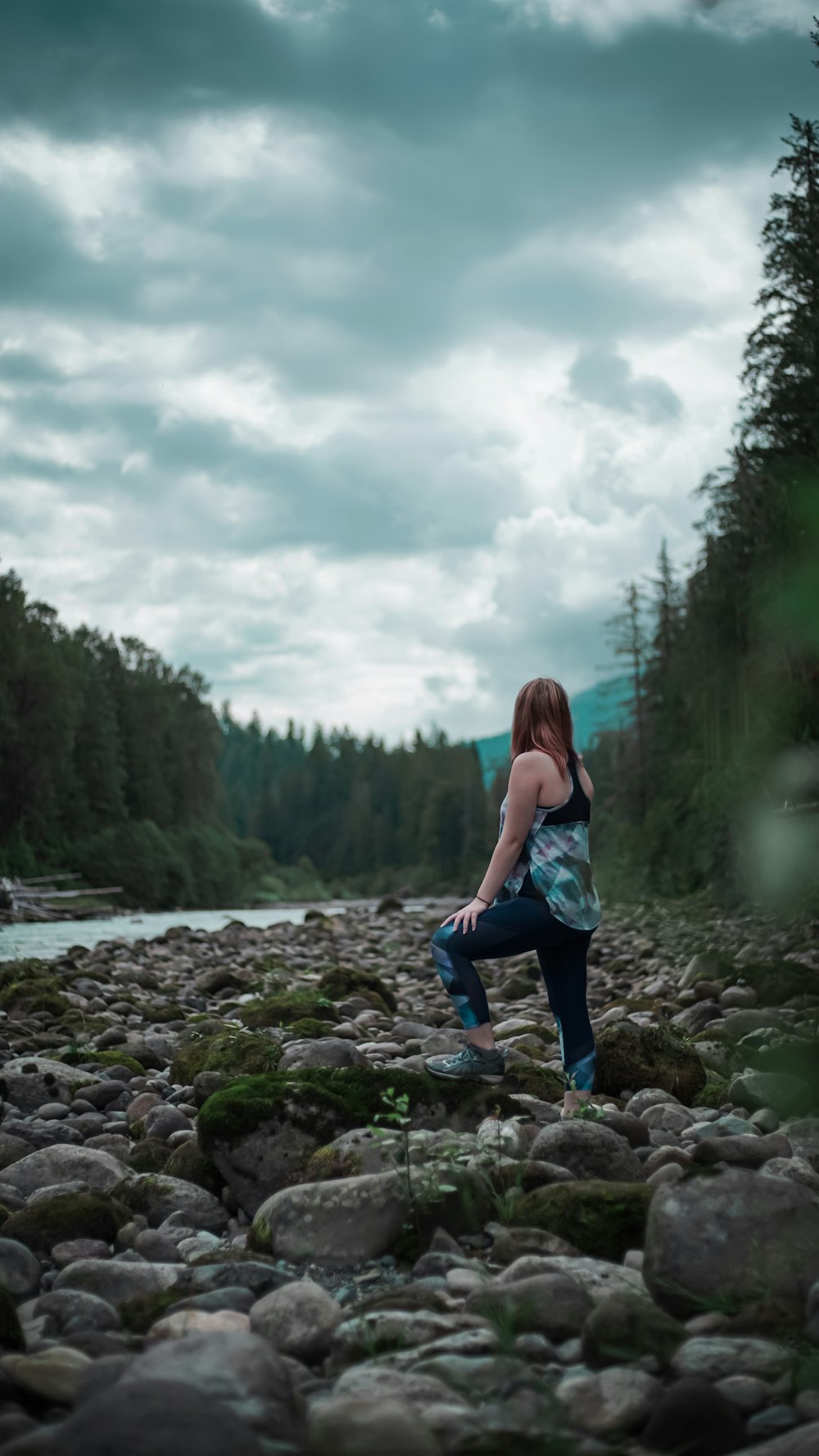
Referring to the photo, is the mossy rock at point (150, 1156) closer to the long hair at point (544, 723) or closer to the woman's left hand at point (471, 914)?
the woman's left hand at point (471, 914)

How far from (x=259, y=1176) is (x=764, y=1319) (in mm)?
2181

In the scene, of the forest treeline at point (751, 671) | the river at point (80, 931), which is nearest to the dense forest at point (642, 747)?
the forest treeline at point (751, 671)

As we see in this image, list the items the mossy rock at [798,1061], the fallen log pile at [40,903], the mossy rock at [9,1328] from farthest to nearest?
the fallen log pile at [40,903] → the mossy rock at [9,1328] → the mossy rock at [798,1061]

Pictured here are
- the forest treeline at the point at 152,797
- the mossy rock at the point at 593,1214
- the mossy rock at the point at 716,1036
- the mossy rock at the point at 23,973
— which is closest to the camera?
the mossy rock at the point at 593,1214

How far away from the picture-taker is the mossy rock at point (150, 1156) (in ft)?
16.2

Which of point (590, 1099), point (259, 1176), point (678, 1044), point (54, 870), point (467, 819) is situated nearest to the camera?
point (259, 1176)

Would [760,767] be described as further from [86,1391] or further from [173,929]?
[173,929]

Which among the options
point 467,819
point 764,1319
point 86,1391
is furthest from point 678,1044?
point 467,819

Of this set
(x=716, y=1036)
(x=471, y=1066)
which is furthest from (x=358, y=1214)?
(x=716, y=1036)

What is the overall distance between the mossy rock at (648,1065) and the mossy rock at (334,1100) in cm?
97

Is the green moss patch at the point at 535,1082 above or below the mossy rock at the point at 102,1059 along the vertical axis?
above

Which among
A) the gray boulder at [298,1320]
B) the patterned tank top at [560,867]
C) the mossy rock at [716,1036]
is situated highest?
the patterned tank top at [560,867]

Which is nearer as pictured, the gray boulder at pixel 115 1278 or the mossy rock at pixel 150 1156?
the gray boulder at pixel 115 1278

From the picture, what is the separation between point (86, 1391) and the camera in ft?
8.35
